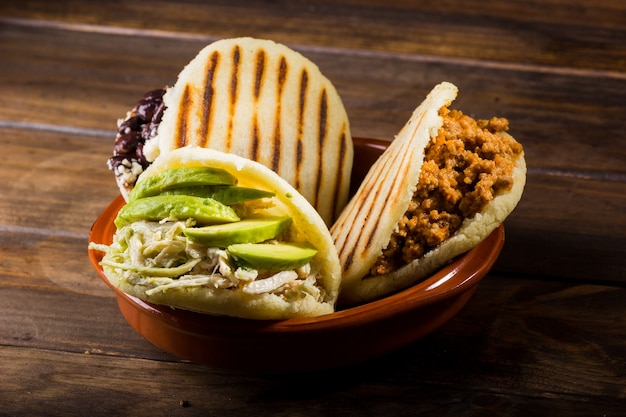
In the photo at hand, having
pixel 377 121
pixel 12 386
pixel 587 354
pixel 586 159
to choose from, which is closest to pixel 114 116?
pixel 377 121

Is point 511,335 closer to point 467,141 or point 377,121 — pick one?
point 467,141

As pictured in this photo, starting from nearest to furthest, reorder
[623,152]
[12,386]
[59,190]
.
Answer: [12,386], [59,190], [623,152]

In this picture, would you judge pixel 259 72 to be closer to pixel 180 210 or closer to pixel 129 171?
pixel 129 171

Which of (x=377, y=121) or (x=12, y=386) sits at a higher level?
(x=377, y=121)

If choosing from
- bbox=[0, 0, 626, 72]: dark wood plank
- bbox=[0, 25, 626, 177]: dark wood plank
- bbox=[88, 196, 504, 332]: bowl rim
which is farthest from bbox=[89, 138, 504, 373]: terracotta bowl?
bbox=[0, 0, 626, 72]: dark wood plank

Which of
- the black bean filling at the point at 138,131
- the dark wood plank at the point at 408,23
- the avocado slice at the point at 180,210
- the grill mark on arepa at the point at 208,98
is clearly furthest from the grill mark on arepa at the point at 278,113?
the dark wood plank at the point at 408,23
